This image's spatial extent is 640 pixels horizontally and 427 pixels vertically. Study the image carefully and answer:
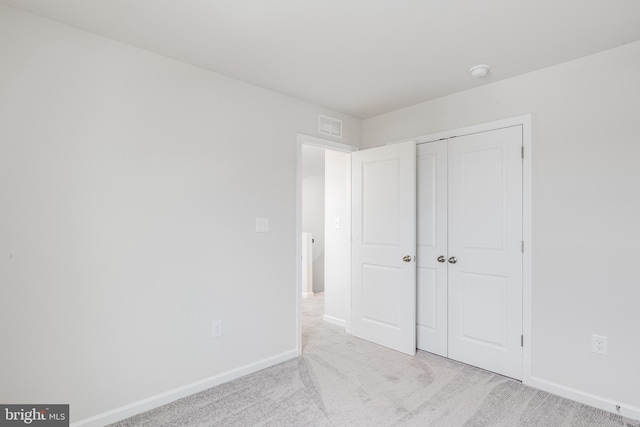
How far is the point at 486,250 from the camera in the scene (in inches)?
112

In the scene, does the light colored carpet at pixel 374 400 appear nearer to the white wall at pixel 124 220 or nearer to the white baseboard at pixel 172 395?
the white baseboard at pixel 172 395

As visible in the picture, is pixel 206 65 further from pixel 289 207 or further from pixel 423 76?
pixel 423 76

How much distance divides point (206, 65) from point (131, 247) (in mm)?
1416

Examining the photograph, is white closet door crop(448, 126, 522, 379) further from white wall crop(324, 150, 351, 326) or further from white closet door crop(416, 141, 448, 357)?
white wall crop(324, 150, 351, 326)

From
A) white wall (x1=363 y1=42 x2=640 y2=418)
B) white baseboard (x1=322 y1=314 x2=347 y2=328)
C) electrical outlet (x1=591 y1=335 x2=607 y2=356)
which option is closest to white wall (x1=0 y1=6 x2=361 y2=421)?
white baseboard (x1=322 y1=314 x2=347 y2=328)

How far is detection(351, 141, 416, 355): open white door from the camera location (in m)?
3.19

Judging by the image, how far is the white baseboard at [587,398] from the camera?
2133mm

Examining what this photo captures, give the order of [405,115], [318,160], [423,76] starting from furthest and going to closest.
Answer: [318,160], [405,115], [423,76]

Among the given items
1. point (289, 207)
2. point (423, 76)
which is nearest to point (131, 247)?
point (289, 207)

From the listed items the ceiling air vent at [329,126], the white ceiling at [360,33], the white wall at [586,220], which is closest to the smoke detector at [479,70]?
the white ceiling at [360,33]

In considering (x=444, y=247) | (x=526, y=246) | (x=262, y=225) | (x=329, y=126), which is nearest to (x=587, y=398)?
(x=526, y=246)

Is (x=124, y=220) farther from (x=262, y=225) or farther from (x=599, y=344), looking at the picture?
(x=599, y=344)

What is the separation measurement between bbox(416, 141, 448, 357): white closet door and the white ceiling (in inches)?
30.3

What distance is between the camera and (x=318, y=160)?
5.82 metres
